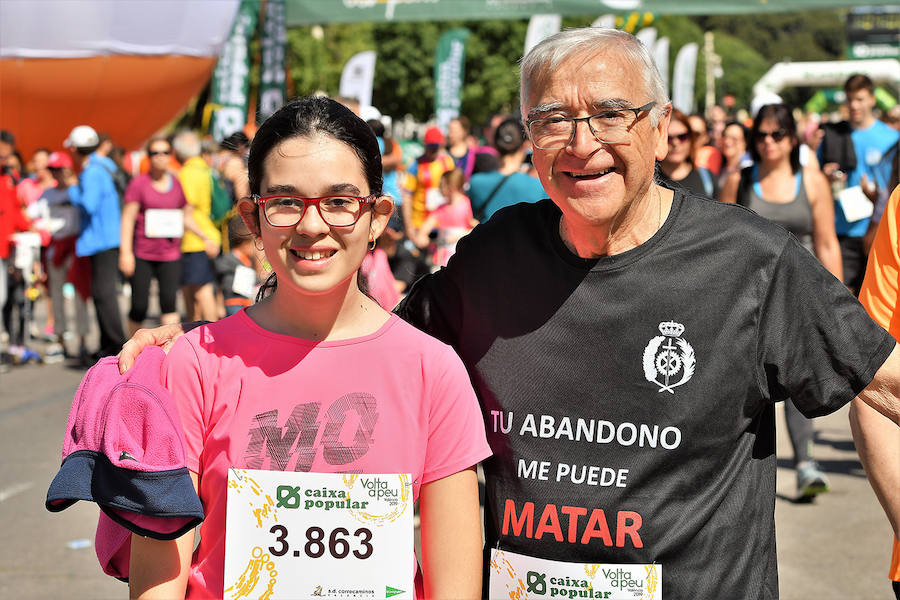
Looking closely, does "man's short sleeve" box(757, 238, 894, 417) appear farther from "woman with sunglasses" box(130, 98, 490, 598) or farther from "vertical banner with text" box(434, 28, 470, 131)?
"vertical banner with text" box(434, 28, 470, 131)

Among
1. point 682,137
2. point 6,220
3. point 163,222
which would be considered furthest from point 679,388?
point 6,220

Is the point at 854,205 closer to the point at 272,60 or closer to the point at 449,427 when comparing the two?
the point at 449,427

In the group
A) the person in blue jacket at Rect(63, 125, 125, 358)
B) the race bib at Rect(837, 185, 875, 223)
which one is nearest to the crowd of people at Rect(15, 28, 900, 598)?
the race bib at Rect(837, 185, 875, 223)

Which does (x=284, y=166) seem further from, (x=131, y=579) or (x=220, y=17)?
(x=220, y=17)

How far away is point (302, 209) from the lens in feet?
6.86

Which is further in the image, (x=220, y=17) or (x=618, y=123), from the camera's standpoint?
(x=220, y=17)

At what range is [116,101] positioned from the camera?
1493 centimetres

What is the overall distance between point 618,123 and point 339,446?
33.7 inches

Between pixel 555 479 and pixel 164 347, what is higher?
pixel 164 347

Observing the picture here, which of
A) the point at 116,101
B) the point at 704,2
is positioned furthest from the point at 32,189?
the point at 704,2

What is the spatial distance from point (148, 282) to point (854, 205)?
5.88 metres

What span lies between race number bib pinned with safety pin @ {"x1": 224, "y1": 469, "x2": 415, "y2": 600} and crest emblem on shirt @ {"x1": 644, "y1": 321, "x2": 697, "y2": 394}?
575mm

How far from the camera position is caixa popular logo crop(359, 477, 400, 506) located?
6.82ft

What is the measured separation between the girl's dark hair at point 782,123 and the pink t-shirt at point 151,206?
5.16m
